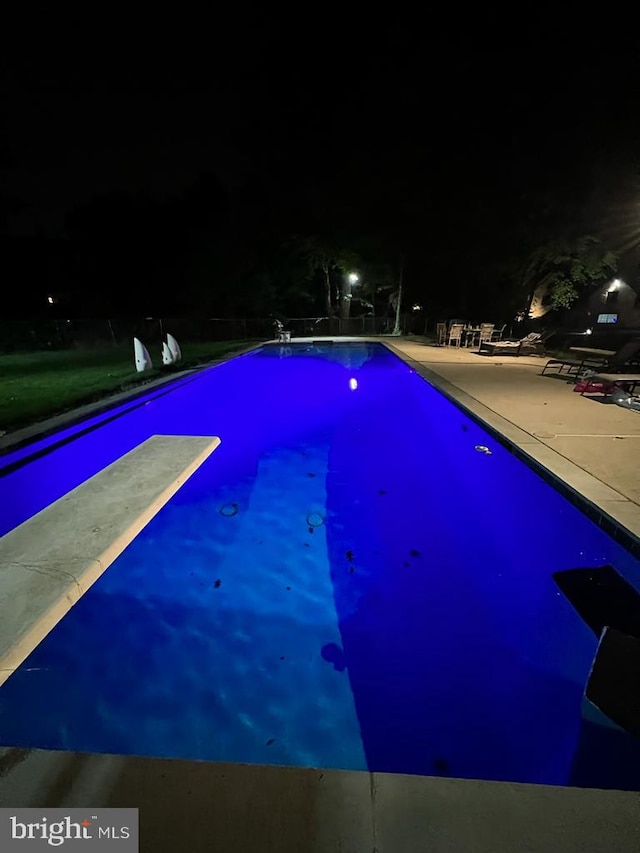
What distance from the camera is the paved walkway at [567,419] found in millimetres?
3764

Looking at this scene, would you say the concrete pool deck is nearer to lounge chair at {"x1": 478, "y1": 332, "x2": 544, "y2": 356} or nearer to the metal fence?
lounge chair at {"x1": 478, "y1": 332, "x2": 544, "y2": 356}

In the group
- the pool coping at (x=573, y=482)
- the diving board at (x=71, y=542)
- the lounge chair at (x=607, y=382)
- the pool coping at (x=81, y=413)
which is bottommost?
the pool coping at (x=81, y=413)

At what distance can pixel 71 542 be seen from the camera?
9.38 feet

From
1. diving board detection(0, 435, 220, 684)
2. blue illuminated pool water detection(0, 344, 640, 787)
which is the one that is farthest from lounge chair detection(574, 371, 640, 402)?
diving board detection(0, 435, 220, 684)

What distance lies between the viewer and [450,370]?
9883 millimetres

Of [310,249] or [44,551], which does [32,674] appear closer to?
[44,551]

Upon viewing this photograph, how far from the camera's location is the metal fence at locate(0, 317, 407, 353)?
1794 cm

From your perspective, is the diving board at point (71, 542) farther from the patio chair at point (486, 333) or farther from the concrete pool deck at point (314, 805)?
the patio chair at point (486, 333)

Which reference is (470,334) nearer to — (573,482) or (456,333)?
(456,333)

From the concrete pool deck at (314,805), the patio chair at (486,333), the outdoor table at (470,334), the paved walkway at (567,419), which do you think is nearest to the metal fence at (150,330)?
the outdoor table at (470,334)

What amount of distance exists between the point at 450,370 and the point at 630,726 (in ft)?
28.2

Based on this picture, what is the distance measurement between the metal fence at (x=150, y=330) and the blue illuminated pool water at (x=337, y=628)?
15.8 m

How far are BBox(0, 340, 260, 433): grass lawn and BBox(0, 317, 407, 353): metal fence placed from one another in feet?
16.1

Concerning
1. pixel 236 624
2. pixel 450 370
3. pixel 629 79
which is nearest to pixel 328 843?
pixel 236 624
